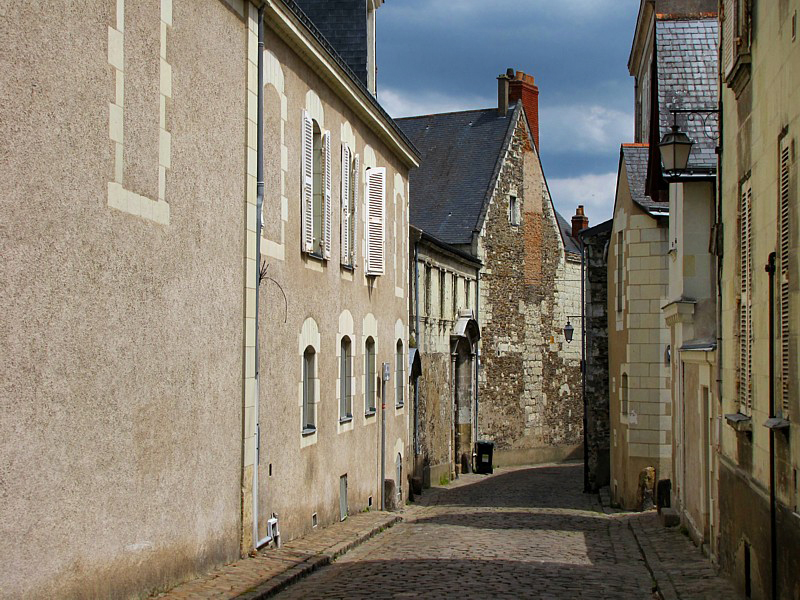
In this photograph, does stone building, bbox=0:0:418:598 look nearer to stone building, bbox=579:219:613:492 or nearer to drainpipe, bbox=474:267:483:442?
stone building, bbox=579:219:613:492

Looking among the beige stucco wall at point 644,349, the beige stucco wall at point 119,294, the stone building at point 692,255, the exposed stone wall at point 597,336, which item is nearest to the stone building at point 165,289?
the beige stucco wall at point 119,294

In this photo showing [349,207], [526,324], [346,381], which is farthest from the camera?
[526,324]

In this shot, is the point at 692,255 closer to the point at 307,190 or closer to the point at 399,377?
the point at 307,190

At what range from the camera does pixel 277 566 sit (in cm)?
1144

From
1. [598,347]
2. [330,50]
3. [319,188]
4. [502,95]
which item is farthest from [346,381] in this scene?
[502,95]

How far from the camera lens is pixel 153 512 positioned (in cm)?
929

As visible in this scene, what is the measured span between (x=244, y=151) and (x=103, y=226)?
12.2 feet

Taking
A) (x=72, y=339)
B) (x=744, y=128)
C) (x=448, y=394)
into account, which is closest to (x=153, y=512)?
(x=72, y=339)

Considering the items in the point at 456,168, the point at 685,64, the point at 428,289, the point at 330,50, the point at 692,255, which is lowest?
the point at 692,255

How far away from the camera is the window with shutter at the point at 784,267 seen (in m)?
8.30

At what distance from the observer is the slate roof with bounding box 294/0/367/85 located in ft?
61.8

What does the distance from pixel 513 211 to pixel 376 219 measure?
2130 cm

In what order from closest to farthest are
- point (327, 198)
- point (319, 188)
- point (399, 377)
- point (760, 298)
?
point (760, 298), point (319, 188), point (327, 198), point (399, 377)

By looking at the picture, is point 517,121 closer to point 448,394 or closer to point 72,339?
point 448,394
